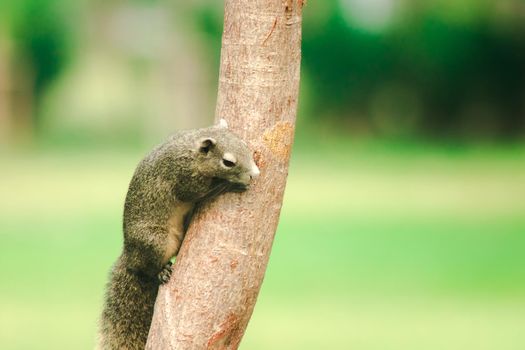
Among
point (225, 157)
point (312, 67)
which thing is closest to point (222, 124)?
point (225, 157)

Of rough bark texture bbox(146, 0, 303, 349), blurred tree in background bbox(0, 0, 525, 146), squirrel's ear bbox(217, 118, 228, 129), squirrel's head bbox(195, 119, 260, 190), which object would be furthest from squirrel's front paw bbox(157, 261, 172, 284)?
blurred tree in background bbox(0, 0, 525, 146)

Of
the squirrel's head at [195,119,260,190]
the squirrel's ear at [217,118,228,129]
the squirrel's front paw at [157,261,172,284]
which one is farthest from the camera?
the squirrel's front paw at [157,261,172,284]

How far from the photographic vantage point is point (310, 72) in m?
29.3

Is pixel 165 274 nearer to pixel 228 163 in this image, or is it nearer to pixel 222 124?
pixel 228 163

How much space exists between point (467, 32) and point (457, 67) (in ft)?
3.97

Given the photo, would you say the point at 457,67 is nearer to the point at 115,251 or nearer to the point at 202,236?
the point at 115,251

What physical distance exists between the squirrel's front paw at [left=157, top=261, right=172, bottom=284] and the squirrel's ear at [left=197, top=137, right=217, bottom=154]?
56 centimetres

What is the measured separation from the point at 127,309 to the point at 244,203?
98 centimetres

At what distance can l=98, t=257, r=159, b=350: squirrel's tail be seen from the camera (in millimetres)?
4801

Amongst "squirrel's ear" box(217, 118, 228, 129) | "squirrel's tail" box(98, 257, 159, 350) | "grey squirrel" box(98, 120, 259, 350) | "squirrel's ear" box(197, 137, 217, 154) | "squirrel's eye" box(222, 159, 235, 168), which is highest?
"squirrel's ear" box(217, 118, 228, 129)

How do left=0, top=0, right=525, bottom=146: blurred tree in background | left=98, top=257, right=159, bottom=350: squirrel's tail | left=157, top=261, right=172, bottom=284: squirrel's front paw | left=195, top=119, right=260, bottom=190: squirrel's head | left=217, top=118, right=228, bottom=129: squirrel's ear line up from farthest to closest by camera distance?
1. left=0, top=0, right=525, bottom=146: blurred tree in background
2. left=98, top=257, right=159, bottom=350: squirrel's tail
3. left=157, top=261, right=172, bottom=284: squirrel's front paw
4. left=217, top=118, right=228, bottom=129: squirrel's ear
5. left=195, top=119, right=260, bottom=190: squirrel's head

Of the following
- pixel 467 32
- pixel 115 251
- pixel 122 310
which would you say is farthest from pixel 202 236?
pixel 467 32

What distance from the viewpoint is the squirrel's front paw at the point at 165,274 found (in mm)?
4500

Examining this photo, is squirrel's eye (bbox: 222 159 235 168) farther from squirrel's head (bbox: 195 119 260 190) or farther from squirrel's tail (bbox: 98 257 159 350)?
squirrel's tail (bbox: 98 257 159 350)
